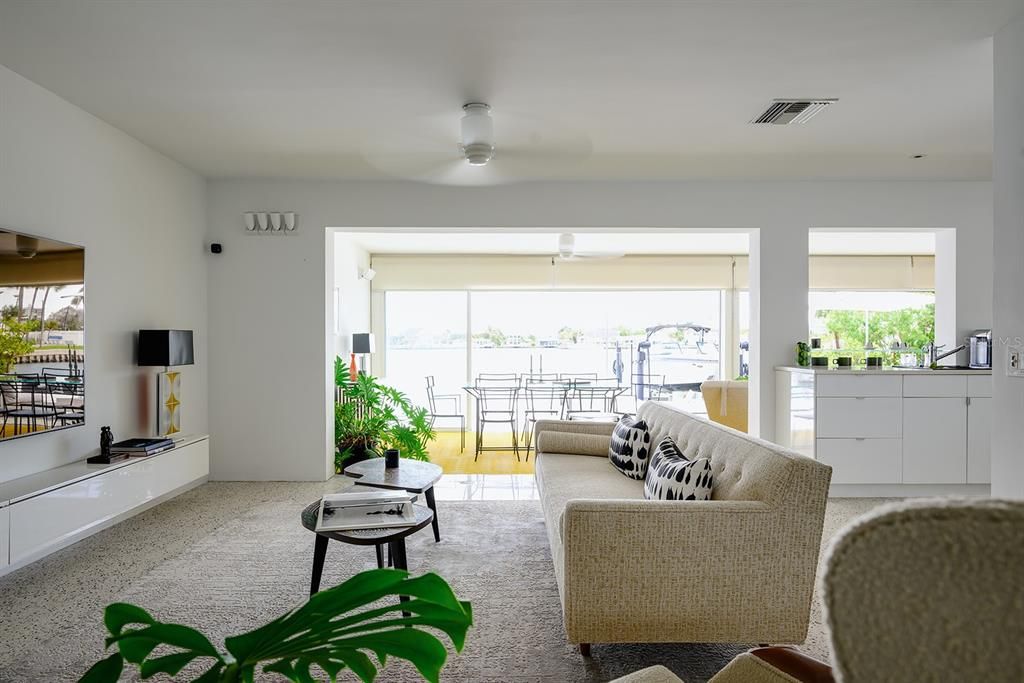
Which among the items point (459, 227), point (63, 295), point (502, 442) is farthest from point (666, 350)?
point (63, 295)

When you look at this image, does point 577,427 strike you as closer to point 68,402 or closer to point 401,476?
point 401,476

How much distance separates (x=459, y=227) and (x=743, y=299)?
485 centimetres

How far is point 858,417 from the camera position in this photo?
4590 millimetres

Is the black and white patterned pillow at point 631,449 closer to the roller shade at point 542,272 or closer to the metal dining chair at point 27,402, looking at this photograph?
the metal dining chair at point 27,402

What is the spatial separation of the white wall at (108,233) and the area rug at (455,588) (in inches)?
39.1

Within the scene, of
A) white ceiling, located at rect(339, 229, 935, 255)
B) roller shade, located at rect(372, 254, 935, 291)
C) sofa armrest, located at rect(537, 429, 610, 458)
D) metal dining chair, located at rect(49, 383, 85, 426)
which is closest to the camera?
metal dining chair, located at rect(49, 383, 85, 426)

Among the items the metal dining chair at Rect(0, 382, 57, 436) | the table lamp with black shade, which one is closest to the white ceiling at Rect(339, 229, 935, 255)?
the table lamp with black shade

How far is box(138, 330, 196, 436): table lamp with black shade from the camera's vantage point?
13.3ft

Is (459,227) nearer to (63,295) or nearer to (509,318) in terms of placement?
(63,295)

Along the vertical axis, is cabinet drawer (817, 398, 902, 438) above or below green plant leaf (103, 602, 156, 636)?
below

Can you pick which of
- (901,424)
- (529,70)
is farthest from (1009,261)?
(901,424)

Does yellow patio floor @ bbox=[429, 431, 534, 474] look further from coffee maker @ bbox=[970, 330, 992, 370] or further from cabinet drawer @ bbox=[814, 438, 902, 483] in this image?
coffee maker @ bbox=[970, 330, 992, 370]

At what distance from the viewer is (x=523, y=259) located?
845 centimetres

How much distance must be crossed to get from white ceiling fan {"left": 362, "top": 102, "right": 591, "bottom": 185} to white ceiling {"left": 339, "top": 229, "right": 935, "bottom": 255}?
2.19 meters
